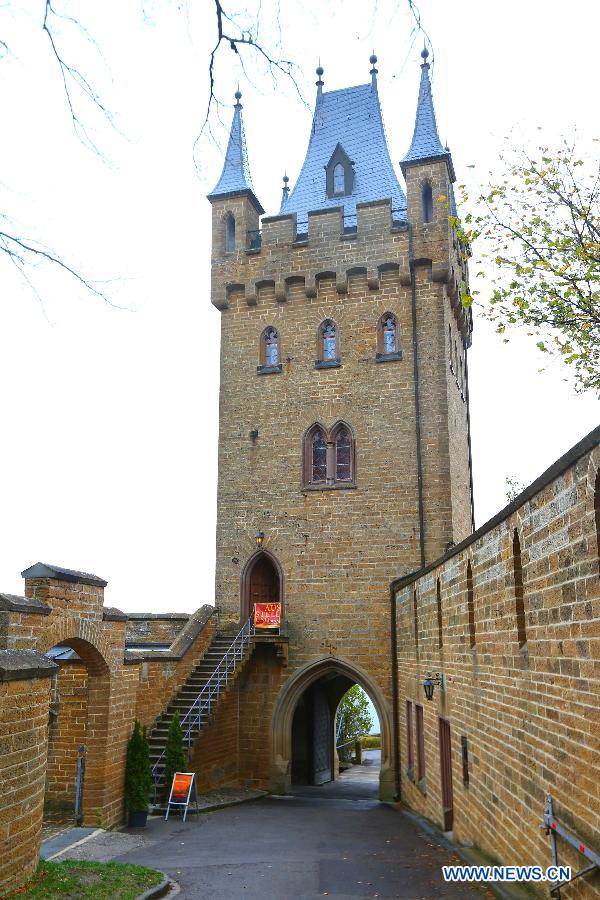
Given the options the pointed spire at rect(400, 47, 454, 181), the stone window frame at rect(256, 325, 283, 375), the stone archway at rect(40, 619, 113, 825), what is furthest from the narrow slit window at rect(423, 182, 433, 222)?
the stone archway at rect(40, 619, 113, 825)

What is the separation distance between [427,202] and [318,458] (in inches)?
278

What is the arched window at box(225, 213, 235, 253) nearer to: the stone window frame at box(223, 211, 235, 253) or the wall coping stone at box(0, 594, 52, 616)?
the stone window frame at box(223, 211, 235, 253)

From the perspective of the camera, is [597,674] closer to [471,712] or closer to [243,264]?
[471,712]

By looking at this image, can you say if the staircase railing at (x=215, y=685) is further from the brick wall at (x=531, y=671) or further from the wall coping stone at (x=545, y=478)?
the wall coping stone at (x=545, y=478)

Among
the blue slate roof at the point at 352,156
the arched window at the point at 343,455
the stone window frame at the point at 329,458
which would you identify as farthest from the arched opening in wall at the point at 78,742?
the blue slate roof at the point at 352,156

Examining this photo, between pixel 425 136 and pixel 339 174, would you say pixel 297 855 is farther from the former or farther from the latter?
pixel 339 174

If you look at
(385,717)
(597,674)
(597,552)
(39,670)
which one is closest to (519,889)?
(597,674)

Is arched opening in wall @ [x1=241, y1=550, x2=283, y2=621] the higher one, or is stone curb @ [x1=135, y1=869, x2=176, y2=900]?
arched opening in wall @ [x1=241, y1=550, x2=283, y2=621]

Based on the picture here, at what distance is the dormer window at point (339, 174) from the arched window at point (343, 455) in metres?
7.48

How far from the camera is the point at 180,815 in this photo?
14.4 metres

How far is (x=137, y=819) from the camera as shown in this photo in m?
13.4

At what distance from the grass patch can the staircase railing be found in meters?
5.58

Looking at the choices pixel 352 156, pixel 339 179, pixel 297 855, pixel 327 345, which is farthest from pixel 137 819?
pixel 352 156

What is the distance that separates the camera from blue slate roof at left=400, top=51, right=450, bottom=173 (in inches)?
799
